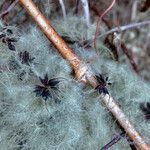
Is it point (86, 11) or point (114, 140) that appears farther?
point (86, 11)

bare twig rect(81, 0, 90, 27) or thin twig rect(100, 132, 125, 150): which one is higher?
bare twig rect(81, 0, 90, 27)

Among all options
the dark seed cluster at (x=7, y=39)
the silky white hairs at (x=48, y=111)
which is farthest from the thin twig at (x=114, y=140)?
the dark seed cluster at (x=7, y=39)

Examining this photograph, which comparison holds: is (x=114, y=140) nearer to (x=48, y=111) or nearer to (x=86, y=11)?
(x=48, y=111)

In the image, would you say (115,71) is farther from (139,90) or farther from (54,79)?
(54,79)

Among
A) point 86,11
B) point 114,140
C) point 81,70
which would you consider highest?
point 86,11

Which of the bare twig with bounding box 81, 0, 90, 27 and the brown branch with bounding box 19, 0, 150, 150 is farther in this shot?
the bare twig with bounding box 81, 0, 90, 27

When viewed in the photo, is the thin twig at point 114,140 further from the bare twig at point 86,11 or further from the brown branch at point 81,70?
the bare twig at point 86,11

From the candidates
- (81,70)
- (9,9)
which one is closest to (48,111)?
(81,70)

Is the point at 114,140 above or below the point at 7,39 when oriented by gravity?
below

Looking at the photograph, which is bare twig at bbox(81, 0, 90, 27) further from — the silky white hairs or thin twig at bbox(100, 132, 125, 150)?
thin twig at bbox(100, 132, 125, 150)

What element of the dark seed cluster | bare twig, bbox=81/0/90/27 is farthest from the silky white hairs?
bare twig, bbox=81/0/90/27
